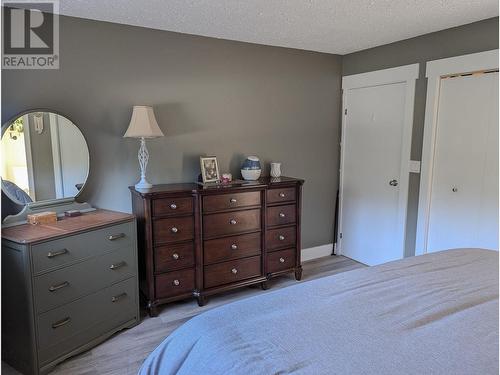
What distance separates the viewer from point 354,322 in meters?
1.33

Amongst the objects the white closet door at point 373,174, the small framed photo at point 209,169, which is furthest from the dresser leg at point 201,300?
the white closet door at point 373,174

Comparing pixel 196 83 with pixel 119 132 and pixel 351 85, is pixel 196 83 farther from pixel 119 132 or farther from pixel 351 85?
pixel 351 85

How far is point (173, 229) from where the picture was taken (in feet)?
9.49

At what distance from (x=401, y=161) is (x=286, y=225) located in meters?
1.24

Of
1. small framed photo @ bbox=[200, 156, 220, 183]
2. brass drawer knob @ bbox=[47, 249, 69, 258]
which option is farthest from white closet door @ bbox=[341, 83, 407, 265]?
brass drawer knob @ bbox=[47, 249, 69, 258]

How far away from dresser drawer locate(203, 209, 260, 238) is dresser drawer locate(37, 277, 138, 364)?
2.32 feet

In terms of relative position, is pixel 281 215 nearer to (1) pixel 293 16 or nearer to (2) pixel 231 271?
(2) pixel 231 271

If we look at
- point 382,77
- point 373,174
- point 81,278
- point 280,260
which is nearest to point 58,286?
point 81,278

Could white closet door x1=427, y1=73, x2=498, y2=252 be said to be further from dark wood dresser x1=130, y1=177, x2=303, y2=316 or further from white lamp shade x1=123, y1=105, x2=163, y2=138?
white lamp shade x1=123, y1=105, x2=163, y2=138

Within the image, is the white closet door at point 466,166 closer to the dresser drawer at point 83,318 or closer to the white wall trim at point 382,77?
the white wall trim at point 382,77

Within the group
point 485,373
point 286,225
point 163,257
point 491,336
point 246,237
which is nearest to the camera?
point 485,373

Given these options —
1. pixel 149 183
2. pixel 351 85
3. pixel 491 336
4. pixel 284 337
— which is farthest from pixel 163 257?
pixel 351 85

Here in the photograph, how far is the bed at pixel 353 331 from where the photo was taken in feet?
3.66

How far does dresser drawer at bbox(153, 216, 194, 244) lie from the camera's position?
9.28ft
